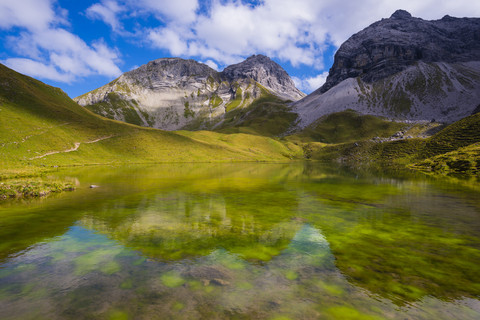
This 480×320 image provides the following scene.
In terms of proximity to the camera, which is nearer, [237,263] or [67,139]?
[237,263]

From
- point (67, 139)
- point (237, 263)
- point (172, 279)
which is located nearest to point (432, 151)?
point (237, 263)

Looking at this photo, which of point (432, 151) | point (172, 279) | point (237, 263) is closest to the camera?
point (172, 279)

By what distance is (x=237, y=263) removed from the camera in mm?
10391

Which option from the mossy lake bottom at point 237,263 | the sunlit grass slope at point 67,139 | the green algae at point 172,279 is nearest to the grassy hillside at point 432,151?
the sunlit grass slope at point 67,139

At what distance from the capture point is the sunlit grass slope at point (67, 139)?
242 feet

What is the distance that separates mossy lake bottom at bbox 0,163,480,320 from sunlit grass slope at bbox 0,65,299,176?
62.2m

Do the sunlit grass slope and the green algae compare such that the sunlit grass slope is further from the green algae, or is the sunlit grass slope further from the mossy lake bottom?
the green algae

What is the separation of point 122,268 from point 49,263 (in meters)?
3.57

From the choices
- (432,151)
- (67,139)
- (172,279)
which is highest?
(432,151)

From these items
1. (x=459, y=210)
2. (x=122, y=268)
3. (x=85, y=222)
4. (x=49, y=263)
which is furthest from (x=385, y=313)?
(x=459, y=210)

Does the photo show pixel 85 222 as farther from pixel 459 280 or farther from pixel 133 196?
pixel 459 280

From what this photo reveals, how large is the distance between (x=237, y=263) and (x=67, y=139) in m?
105

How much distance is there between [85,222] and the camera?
1650 cm

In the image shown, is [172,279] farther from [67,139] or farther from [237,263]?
[67,139]
